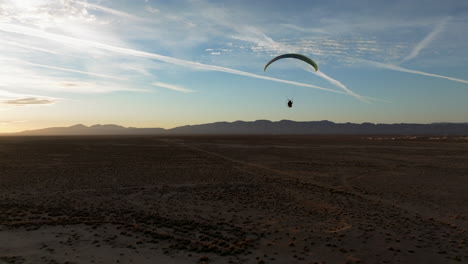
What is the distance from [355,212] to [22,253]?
12.7 metres

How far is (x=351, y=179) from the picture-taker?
21.6m

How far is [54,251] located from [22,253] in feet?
2.82

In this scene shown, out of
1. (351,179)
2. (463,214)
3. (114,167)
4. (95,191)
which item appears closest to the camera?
(463,214)

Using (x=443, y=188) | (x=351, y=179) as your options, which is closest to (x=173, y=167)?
(x=351, y=179)

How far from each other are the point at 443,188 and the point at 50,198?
2334 cm

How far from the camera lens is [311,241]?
9.75 metres

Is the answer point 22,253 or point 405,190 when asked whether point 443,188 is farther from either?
point 22,253

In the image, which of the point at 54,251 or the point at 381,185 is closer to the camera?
the point at 54,251

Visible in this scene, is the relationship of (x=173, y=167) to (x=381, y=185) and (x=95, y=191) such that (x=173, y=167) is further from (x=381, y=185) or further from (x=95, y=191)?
(x=381, y=185)

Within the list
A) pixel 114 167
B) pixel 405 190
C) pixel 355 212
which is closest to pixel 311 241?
pixel 355 212

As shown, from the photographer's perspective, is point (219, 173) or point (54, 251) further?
point (219, 173)

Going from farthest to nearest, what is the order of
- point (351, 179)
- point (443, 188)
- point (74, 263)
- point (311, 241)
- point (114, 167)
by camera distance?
1. point (114, 167)
2. point (351, 179)
3. point (443, 188)
4. point (311, 241)
5. point (74, 263)

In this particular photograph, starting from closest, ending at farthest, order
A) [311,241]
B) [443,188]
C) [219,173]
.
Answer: [311,241] → [443,188] → [219,173]

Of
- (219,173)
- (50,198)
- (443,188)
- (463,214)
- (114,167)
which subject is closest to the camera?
(463,214)
